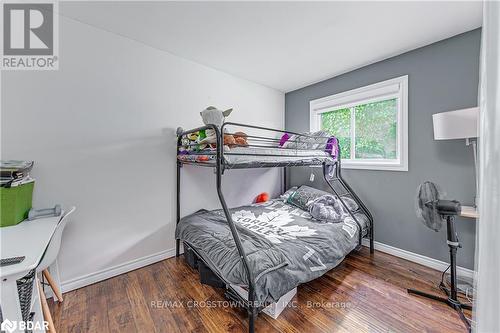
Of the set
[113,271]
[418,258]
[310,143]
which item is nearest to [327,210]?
[310,143]

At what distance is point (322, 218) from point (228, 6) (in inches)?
85.9

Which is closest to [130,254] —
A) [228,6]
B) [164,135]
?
[164,135]

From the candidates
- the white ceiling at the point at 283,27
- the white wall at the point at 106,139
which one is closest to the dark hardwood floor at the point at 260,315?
the white wall at the point at 106,139

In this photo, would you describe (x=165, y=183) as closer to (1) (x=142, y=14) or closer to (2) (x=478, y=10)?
(1) (x=142, y=14)

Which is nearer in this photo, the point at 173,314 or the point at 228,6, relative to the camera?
the point at 173,314

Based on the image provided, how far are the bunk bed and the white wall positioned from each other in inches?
10.2

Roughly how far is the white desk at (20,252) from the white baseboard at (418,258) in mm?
3007

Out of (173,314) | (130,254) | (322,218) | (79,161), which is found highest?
(79,161)

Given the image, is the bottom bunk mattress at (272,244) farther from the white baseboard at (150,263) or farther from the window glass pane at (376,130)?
the window glass pane at (376,130)

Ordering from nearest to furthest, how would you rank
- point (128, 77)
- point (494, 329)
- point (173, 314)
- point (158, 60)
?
point (494, 329), point (173, 314), point (128, 77), point (158, 60)

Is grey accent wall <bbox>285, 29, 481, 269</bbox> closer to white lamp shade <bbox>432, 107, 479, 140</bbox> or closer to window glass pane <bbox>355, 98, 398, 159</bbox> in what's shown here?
window glass pane <bbox>355, 98, 398, 159</bbox>

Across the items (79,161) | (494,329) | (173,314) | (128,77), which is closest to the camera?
(494,329)

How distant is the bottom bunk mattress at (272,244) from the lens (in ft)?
4.57

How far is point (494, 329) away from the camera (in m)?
0.61
